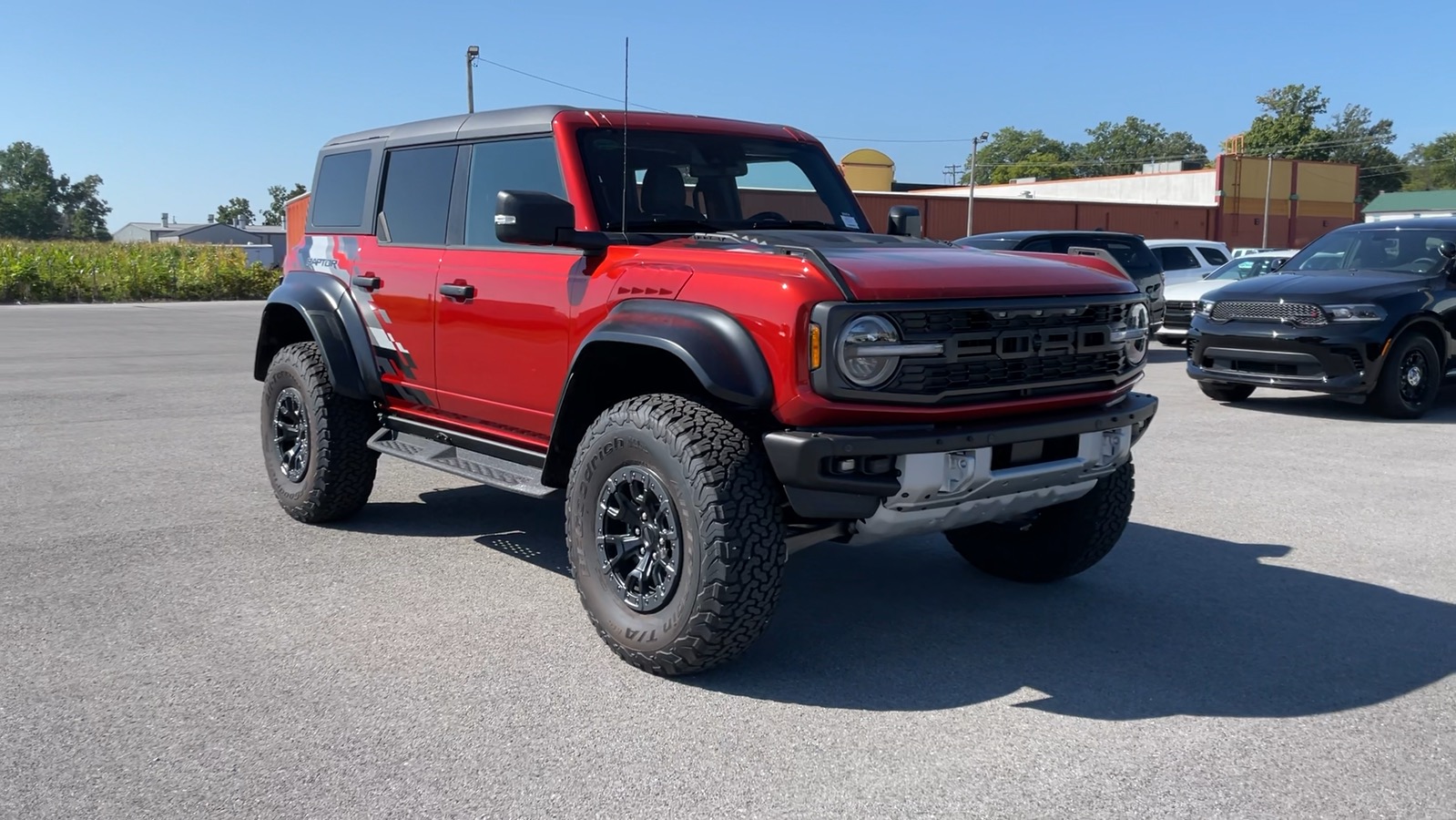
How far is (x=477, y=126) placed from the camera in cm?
566

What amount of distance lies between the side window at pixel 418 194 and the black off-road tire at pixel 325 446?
84 cm

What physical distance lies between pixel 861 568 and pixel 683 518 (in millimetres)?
1879

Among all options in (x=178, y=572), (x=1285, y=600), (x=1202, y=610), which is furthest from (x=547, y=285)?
(x=1285, y=600)

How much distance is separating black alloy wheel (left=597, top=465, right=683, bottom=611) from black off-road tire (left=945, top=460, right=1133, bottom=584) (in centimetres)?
179

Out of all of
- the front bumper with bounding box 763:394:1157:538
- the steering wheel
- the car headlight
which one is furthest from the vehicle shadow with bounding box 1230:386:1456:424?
the front bumper with bounding box 763:394:1157:538

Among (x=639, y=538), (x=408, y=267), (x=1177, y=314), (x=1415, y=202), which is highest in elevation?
(x=1415, y=202)

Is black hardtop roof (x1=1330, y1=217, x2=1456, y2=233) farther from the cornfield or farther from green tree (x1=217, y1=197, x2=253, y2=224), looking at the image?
green tree (x1=217, y1=197, x2=253, y2=224)

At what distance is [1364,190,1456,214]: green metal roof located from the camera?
3221 inches

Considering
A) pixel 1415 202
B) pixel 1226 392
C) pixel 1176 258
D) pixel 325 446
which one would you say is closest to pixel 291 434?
pixel 325 446

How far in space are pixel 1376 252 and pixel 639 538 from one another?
9.86 metres

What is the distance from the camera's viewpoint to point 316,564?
5.62m

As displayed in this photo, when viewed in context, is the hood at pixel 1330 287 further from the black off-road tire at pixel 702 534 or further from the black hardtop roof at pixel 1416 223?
the black off-road tire at pixel 702 534

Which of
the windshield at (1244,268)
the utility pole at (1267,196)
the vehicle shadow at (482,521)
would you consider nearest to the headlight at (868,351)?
the vehicle shadow at (482,521)

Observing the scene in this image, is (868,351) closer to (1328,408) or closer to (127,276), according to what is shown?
(1328,408)
